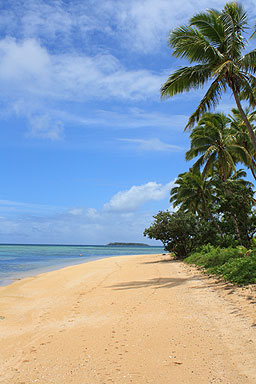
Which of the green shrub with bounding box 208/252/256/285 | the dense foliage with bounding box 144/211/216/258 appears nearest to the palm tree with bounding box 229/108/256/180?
the dense foliage with bounding box 144/211/216/258

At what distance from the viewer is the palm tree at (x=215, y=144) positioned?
19781 millimetres

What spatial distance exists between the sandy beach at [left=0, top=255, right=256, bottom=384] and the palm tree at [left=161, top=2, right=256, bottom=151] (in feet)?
25.5

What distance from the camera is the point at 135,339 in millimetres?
4816

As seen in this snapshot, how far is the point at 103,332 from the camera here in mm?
5293

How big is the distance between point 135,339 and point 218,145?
702 inches

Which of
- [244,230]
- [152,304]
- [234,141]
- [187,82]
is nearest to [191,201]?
[244,230]

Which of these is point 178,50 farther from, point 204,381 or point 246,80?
point 204,381

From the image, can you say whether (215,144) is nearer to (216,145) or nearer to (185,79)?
(216,145)

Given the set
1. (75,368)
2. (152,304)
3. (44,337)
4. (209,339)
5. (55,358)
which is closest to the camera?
(75,368)

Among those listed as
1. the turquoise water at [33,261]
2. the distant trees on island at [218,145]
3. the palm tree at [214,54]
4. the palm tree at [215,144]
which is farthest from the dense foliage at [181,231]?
the palm tree at [214,54]

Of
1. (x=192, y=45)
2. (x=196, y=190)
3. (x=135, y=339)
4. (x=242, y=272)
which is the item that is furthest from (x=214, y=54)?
(x=196, y=190)

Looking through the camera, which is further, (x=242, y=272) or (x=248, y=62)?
(x=248, y=62)

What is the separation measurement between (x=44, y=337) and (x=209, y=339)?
274 centimetres

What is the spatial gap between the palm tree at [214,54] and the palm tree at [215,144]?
729 centimetres
